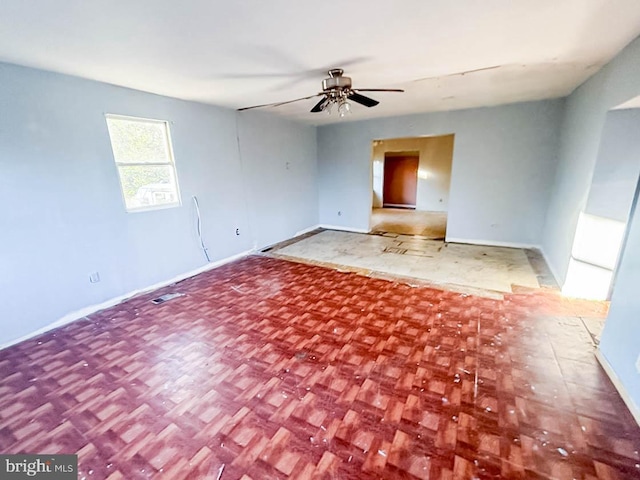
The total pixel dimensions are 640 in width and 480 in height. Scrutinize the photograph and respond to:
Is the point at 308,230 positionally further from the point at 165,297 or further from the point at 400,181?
the point at 400,181

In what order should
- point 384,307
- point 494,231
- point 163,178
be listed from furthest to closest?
point 494,231
point 163,178
point 384,307

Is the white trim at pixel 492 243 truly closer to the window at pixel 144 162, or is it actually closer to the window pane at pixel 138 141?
the window at pixel 144 162

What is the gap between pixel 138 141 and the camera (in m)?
3.27

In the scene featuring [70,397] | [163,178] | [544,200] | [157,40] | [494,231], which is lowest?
[70,397]

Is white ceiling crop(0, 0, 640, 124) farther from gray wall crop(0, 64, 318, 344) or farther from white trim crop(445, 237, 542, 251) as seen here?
white trim crop(445, 237, 542, 251)

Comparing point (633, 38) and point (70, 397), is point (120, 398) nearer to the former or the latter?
point (70, 397)

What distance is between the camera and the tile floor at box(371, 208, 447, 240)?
240 inches

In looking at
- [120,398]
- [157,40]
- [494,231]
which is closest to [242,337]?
[120,398]

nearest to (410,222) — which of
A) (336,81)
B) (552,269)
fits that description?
(552,269)

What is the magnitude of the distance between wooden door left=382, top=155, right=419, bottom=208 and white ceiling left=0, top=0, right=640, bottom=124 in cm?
619

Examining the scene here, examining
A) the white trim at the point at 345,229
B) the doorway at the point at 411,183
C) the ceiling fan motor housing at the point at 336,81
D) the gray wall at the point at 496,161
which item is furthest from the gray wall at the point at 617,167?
the white trim at the point at 345,229

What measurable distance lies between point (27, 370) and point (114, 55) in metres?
2.57

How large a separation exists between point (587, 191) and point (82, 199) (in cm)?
519

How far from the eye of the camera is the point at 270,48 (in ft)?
6.89
